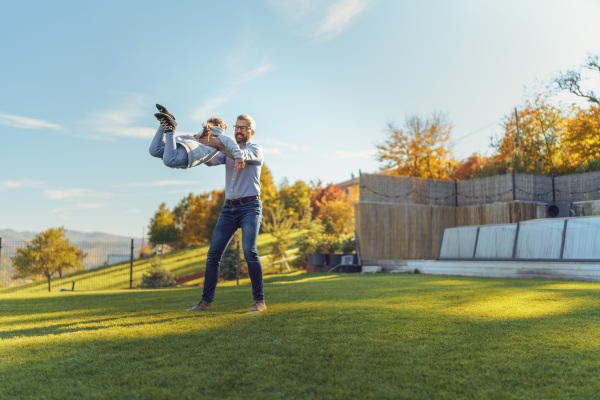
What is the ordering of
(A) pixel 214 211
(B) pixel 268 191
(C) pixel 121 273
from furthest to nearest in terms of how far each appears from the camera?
1. (B) pixel 268 191
2. (A) pixel 214 211
3. (C) pixel 121 273

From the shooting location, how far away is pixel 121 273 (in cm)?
2061

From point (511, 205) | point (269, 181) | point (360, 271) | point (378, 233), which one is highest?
point (269, 181)

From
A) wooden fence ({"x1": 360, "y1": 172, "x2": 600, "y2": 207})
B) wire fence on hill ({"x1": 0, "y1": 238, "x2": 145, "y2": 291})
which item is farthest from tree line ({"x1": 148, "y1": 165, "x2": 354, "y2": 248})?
wooden fence ({"x1": 360, "y1": 172, "x2": 600, "y2": 207})

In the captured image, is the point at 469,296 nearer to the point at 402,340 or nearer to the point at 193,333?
the point at 402,340

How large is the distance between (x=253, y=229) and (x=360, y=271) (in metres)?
10.1

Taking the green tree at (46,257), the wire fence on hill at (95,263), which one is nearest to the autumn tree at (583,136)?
the wire fence on hill at (95,263)

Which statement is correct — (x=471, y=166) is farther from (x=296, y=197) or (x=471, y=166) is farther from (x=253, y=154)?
(x=253, y=154)

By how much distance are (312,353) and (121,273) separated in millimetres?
20500

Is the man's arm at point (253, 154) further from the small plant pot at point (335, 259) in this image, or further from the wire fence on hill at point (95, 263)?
the small plant pot at point (335, 259)

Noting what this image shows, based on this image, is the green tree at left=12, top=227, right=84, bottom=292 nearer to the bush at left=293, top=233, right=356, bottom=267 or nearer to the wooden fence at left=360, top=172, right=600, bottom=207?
the bush at left=293, top=233, right=356, bottom=267

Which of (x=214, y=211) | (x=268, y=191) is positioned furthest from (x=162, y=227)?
(x=268, y=191)

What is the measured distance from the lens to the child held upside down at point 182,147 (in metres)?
3.45

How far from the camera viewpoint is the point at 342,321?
3.14m

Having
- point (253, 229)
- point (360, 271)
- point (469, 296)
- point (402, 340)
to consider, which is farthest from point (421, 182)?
point (402, 340)
